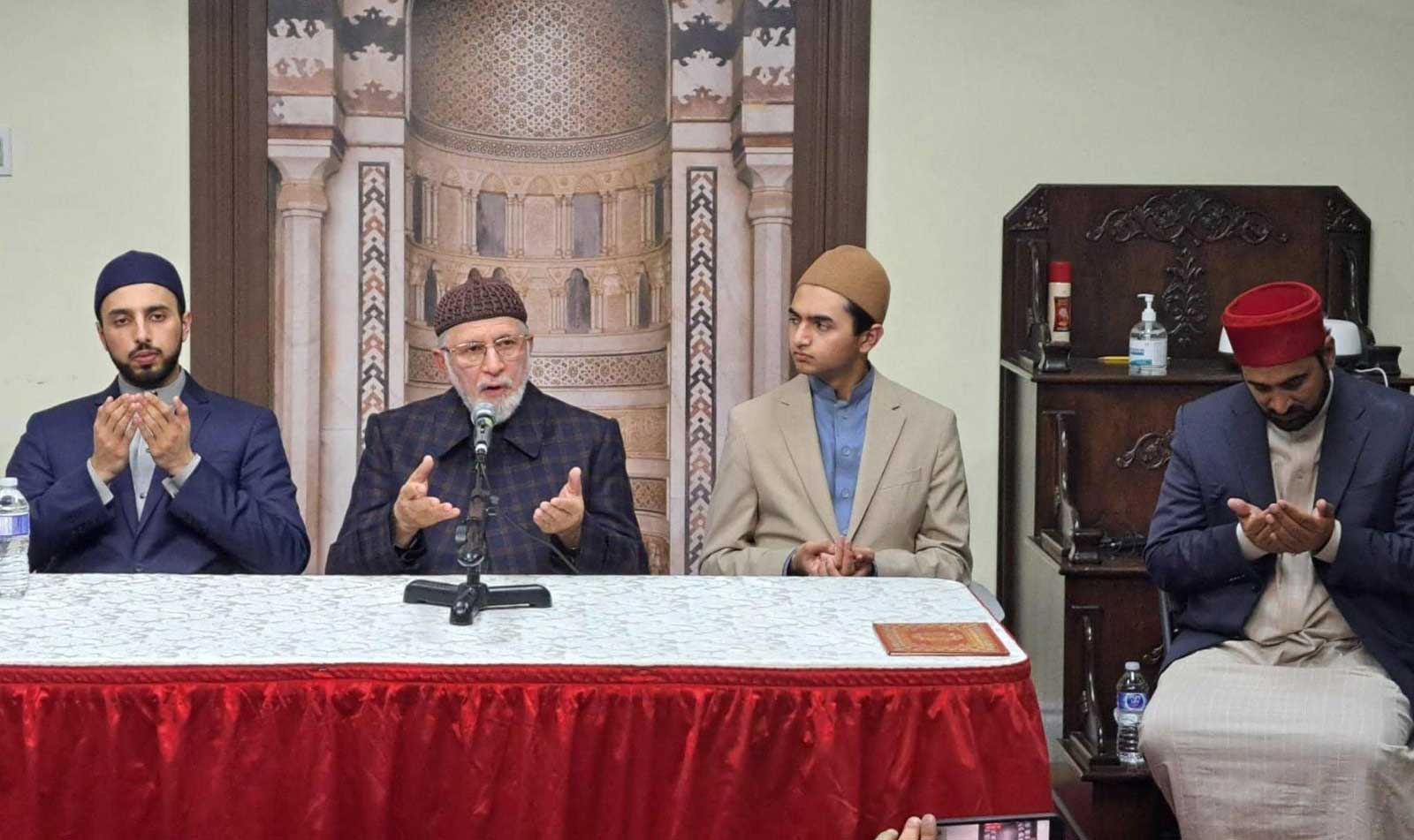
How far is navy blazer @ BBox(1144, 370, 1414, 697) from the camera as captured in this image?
3619 millimetres

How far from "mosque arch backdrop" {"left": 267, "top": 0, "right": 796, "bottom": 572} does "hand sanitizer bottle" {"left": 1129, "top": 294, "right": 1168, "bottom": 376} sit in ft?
3.58

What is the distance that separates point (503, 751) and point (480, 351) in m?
1.42

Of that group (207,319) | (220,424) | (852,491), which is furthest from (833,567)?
(207,319)

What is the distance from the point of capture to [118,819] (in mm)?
2693

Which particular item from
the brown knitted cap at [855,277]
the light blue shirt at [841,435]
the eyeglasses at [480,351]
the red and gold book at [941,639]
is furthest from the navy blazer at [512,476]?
the red and gold book at [941,639]

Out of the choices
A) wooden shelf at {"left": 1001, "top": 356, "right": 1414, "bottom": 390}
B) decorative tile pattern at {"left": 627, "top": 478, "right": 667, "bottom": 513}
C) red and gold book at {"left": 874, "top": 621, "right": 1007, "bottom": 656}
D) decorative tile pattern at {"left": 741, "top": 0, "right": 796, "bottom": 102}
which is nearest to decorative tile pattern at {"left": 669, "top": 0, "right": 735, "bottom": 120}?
decorative tile pattern at {"left": 741, "top": 0, "right": 796, "bottom": 102}

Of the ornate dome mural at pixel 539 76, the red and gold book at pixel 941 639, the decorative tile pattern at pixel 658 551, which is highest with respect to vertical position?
the ornate dome mural at pixel 539 76

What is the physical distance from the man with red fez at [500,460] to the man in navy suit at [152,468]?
22cm

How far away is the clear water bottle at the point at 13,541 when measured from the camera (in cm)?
320

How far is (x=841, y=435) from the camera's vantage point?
4.31 meters

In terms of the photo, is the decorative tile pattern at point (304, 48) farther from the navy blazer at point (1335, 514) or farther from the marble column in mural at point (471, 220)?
A: the navy blazer at point (1335, 514)

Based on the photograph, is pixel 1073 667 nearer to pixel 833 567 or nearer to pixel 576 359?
pixel 833 567

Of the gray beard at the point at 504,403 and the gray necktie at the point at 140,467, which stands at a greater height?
the gray beard at the point at 504,403

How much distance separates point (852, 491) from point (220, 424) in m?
1.60
